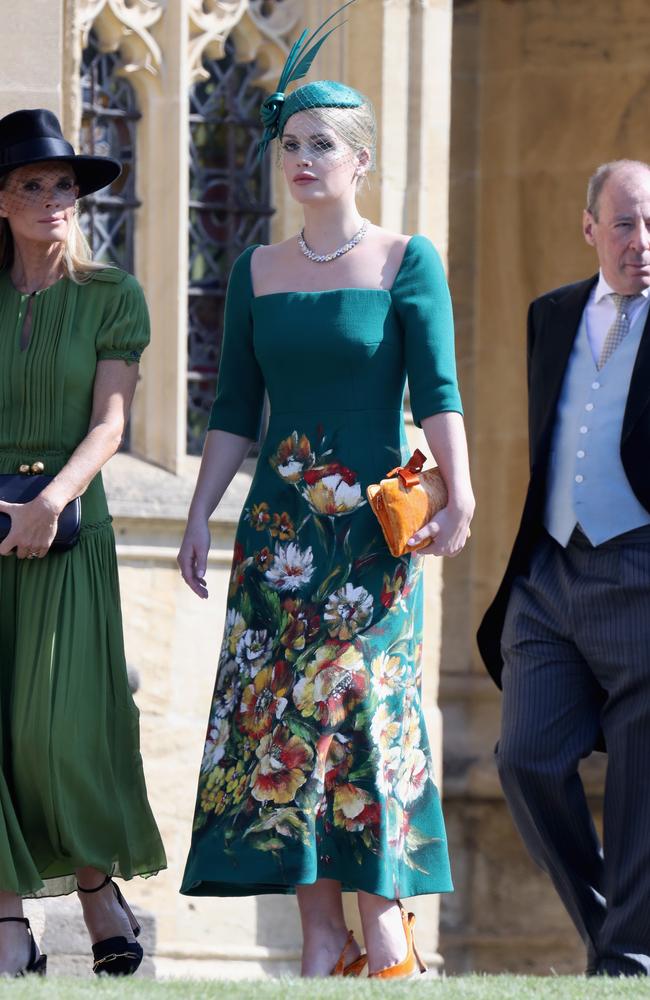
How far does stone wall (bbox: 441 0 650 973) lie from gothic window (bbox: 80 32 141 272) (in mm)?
2068

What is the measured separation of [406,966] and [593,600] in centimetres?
102

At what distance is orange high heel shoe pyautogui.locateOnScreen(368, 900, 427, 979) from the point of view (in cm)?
563

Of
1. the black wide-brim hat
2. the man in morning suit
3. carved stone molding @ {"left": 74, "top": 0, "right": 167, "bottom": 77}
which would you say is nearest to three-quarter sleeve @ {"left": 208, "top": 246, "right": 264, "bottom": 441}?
the black wide-brim hat

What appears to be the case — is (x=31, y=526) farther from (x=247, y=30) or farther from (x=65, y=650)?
(x=247, y=30)

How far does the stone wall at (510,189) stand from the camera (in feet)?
37.7

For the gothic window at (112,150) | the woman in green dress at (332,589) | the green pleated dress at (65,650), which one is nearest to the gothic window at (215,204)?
the gothic window at (112,150)

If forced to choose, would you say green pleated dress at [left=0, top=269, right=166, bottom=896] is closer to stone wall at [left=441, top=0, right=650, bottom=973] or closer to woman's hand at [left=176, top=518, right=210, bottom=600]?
woman's hand at [left=176, top=518, right=210, bottom=600]

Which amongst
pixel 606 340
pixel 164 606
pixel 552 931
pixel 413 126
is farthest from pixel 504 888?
pixel 606 340

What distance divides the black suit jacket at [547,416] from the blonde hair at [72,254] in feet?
3.76

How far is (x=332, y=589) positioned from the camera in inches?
226

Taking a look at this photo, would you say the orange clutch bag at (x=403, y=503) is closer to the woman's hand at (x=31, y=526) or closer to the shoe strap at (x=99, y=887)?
the woman's hand at (x=31, y=526)

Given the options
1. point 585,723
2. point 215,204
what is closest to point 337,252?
point 585,723

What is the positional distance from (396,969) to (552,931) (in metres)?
5.66

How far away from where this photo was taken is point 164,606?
31.4 ft
